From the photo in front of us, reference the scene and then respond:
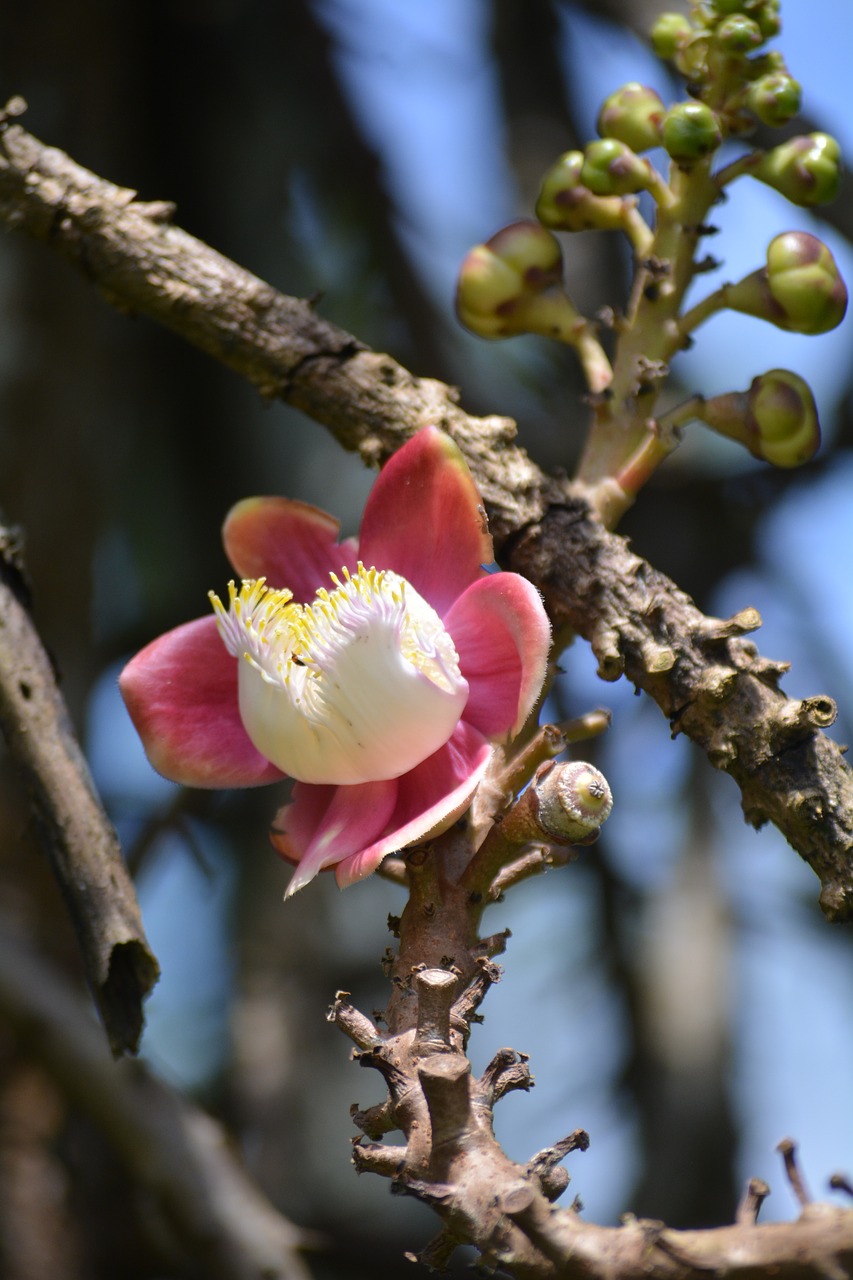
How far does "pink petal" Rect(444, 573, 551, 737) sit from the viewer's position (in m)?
0.64

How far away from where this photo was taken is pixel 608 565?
726 mm

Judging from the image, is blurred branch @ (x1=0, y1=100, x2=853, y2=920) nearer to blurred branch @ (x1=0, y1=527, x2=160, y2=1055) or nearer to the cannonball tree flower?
the cannonball tree flower

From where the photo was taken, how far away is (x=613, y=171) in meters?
0.77

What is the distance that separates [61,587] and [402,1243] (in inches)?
46.4

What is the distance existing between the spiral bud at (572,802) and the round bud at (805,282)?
12.9 inches

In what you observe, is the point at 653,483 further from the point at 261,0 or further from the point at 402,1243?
the point at 402,1243

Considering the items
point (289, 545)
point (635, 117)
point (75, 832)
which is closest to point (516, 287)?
point (635, 117)

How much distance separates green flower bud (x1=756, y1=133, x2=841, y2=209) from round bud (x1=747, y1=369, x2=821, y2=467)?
0.11m

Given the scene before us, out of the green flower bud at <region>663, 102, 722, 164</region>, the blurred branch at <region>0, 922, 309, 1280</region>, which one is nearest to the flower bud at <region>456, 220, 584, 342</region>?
the green flower bud at <region>663, 102, 722, 164</region>

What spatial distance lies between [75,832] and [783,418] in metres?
0.50

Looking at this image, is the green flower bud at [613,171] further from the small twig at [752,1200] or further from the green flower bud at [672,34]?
the small twig at [752,1200]

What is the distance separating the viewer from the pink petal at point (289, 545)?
2.58 feet

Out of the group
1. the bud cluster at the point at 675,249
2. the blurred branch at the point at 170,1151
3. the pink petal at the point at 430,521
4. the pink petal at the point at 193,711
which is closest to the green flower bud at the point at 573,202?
the bud cluster at the point at 675,249

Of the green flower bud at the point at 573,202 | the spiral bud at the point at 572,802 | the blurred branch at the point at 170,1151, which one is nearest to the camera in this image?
the spiral bud at the point at 572,802
